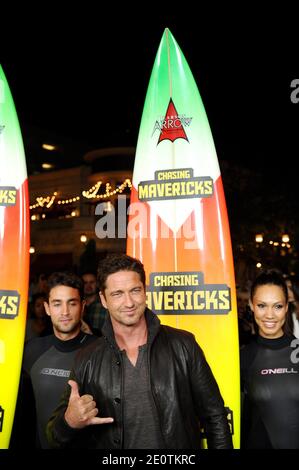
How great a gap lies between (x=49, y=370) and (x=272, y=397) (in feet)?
3.53

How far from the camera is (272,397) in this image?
2.14 m

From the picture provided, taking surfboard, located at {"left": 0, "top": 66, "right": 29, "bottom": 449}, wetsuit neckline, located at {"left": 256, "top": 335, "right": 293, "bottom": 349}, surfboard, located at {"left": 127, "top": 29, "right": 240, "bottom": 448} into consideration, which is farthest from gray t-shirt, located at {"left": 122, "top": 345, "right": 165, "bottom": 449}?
surfboard, located at {"left": 0, "top": 66, "right": 29, "bottom": 449}

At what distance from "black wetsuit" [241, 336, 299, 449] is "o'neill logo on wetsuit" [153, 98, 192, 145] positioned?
1383mm

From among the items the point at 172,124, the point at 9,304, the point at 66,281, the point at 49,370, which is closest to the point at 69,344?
the point at 49,370

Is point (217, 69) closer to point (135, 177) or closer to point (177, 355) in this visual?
point (135, 177)

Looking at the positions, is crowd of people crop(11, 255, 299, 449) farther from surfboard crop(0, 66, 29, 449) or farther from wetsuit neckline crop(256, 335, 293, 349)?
surfboard crop(0, 66, 29, 449)

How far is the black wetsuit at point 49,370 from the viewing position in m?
2.27

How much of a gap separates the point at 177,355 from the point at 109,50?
4.42 metres

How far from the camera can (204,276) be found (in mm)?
2811

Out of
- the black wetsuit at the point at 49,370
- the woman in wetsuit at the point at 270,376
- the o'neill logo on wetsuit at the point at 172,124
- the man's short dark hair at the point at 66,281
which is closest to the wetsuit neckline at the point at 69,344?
the black wetsuit at the point at 49,370

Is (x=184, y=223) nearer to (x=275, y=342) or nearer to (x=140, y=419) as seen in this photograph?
(x=275, y=342)

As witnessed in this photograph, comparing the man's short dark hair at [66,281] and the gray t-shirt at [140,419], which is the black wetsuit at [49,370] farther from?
the gray t-shirt at [140,419]

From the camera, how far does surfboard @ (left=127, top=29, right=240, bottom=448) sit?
2.76 metres
